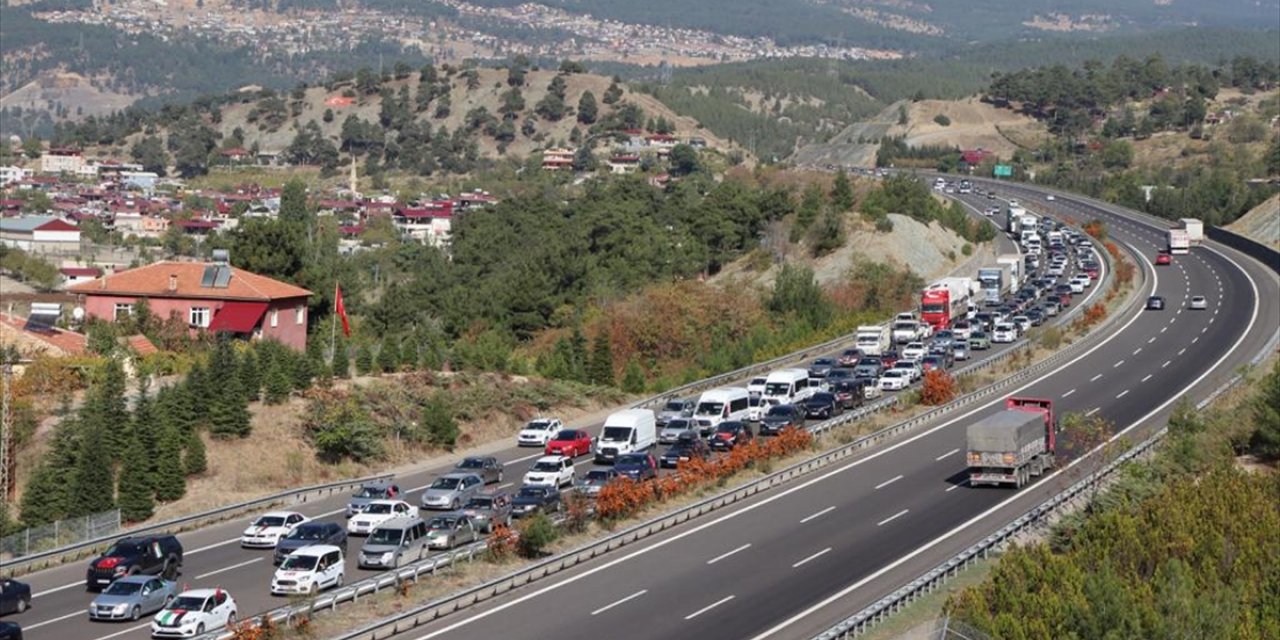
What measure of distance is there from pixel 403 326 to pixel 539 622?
6647cm

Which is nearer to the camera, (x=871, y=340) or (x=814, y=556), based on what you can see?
(x=814, y=556)

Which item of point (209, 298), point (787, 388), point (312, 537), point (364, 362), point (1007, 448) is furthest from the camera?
point (209, 298)

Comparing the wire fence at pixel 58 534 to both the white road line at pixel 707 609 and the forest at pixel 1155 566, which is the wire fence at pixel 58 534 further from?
the forest at pixel 1155 566

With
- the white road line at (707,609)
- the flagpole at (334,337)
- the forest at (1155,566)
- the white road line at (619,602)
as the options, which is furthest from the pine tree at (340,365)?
the white road line at (707,609)

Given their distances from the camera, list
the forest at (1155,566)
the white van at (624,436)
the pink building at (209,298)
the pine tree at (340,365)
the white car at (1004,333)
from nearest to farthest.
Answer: the forest at (1155,566) < the white van at (624,436) < the pine tree at (340,365) < the pink building at (209,298) < the white car at (1004,333)

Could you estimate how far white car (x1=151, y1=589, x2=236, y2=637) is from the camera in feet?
118

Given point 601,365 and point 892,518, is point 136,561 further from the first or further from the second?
point 601,365

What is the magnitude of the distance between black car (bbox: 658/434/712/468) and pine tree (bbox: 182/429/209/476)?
46.0 feet

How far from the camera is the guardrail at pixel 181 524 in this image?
44.2 metres

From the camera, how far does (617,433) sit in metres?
59.8

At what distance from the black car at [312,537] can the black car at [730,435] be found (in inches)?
682

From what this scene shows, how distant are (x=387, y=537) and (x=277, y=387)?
1920 cm

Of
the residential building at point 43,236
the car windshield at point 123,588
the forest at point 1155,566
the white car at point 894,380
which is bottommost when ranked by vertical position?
the residential building at point 43,236

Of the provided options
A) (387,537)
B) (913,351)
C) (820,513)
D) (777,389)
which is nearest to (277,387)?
(777,389)
